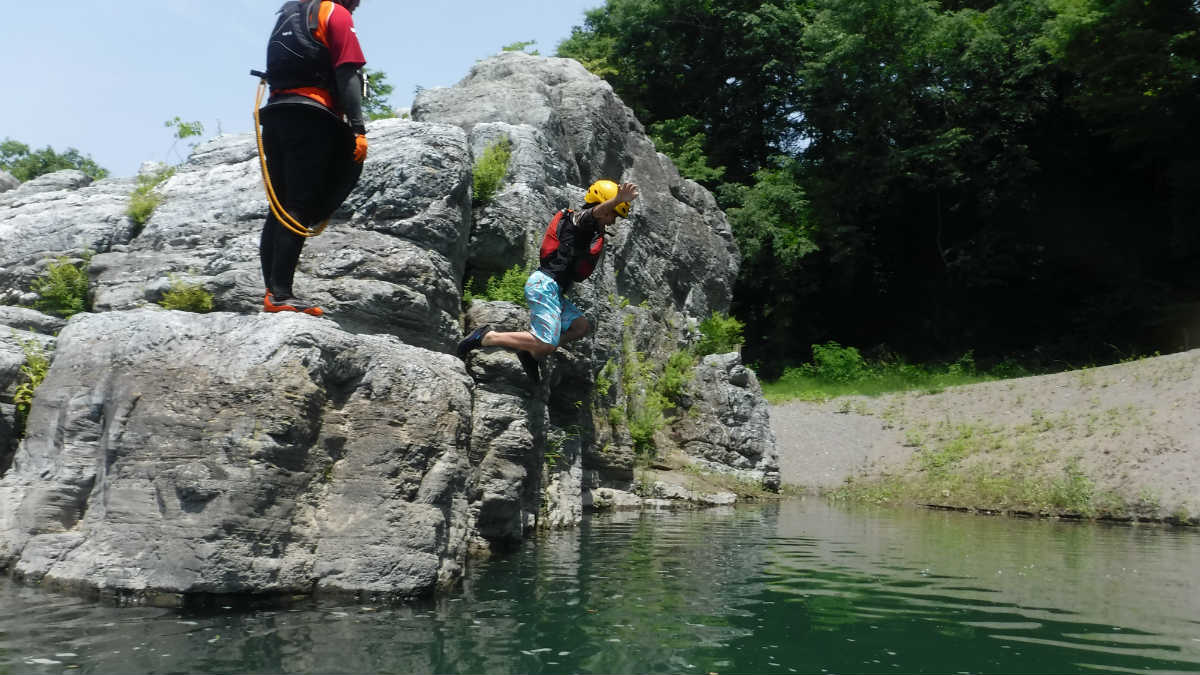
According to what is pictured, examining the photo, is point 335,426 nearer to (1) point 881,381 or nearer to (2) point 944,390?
(2) point 944,390

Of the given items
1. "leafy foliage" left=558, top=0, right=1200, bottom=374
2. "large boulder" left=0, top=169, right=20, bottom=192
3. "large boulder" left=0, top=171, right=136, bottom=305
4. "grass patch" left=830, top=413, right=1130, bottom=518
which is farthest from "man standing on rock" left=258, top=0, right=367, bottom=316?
"leafy foliage" left=558, top=0, right=1200, bottom=374

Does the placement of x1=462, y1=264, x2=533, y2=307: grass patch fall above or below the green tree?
below

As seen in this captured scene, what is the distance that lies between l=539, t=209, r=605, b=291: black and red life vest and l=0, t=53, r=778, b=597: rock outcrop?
3.91 feet

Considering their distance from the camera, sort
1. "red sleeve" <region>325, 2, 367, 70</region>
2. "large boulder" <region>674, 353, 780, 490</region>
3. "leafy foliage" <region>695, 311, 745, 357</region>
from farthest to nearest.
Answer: "leafy foliage" <region>695, 311, 745, 357</region> < "large boulder" <region>674, 353, 780, 490</region> < "red sleeve" <region>325, 2, 367, 70</region>

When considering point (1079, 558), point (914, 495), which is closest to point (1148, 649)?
point (1079, 558)

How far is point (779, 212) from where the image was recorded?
3466 centimetres

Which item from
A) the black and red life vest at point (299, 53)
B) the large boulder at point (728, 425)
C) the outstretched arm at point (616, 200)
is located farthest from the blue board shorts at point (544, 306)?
the large boulder at point (728, 425)

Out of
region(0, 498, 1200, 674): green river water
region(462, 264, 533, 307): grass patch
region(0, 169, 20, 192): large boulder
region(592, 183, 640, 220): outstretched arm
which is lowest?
region(0, 498, 1200, 674): green river water

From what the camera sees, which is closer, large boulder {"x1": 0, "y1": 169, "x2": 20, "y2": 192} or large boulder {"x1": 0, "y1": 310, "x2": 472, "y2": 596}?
large boulder {"x1": 0, "y1": 310, "x2": 472, "y2": 596}

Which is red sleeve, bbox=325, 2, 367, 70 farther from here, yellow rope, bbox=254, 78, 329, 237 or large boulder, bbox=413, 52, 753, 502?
large boulder, bbox=413, 52, 753, 502

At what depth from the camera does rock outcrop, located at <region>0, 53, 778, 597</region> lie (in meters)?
6.15

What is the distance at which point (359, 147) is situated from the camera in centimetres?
716

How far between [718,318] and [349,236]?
1242 centimetres

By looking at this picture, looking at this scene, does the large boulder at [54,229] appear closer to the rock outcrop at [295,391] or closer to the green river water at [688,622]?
the rock outcrop at [295,391]
